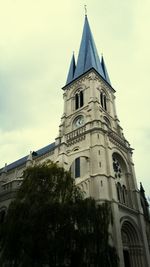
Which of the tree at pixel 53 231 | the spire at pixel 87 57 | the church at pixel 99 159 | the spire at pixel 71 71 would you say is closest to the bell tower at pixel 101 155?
the church at pixel 99 159

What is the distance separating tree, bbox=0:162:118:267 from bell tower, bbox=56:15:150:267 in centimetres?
692

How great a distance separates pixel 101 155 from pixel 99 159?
64 cm

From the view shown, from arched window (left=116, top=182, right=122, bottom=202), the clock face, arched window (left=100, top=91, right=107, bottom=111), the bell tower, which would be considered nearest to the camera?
the bell tower

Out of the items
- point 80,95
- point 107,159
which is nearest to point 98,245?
point 107,159

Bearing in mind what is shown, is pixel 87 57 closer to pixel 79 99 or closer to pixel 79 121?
pixel 79 99

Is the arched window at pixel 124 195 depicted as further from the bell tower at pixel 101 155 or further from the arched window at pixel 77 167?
the arched window at pixel 77 167

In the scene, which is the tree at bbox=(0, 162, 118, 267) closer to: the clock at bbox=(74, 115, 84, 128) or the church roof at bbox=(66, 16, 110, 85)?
the clock at bbox=(74, 115, 84, 128)

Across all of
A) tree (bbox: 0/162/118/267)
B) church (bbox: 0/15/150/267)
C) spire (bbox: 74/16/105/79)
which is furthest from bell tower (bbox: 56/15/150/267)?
tree (bbox: 0/162/118/267)

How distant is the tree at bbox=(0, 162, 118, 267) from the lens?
1239cm

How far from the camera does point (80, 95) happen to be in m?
34.8

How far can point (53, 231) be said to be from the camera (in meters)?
13.2

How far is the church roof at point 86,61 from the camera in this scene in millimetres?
37537

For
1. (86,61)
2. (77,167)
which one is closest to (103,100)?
(86,61)

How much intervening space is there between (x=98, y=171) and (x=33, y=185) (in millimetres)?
9645
